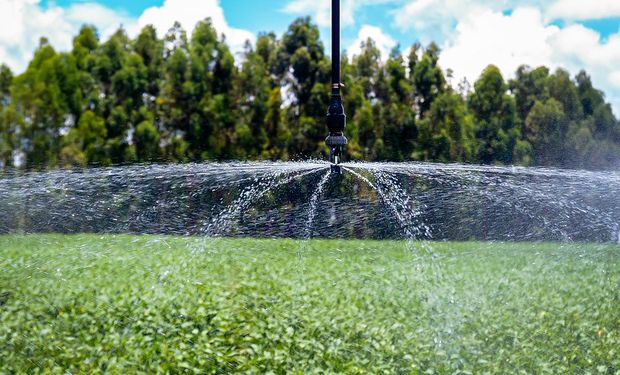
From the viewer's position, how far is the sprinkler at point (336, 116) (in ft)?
17.8

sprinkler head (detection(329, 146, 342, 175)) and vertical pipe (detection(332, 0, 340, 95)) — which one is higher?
vertical pipe (detection(332, 0, 340, 95))

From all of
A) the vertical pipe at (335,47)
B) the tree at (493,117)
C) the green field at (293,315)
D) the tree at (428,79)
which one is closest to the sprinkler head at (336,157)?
the vertical pipe at (335,47)

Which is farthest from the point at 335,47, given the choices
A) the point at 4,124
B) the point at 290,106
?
the point at 290,106

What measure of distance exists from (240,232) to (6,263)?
15.4ft

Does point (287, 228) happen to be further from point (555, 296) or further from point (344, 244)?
point (555, 296)

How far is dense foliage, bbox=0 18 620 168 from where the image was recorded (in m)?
14.1

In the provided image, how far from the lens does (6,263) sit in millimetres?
7152

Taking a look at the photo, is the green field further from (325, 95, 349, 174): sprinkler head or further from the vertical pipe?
the vertical pipe

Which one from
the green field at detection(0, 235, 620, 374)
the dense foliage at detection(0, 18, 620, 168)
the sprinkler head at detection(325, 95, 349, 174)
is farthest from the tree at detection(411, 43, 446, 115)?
the sprinkler head at detection(325, 95, 349, 174)

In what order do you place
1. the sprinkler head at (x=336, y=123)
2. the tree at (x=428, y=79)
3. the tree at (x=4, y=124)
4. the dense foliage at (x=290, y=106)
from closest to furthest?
the sprinkler head at (x=336, y=123)
the tree at (x=4, y=124)
the dense foliage at (x=290, y=106)
the tree at (x=428, y=79)

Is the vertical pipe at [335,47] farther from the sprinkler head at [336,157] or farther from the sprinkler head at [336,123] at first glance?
the sprinkler head at [336,157]

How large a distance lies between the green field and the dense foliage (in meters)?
6.22

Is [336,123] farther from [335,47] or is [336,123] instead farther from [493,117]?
[493,117]

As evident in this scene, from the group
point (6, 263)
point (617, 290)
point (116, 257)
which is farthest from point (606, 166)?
point (6, 263)
